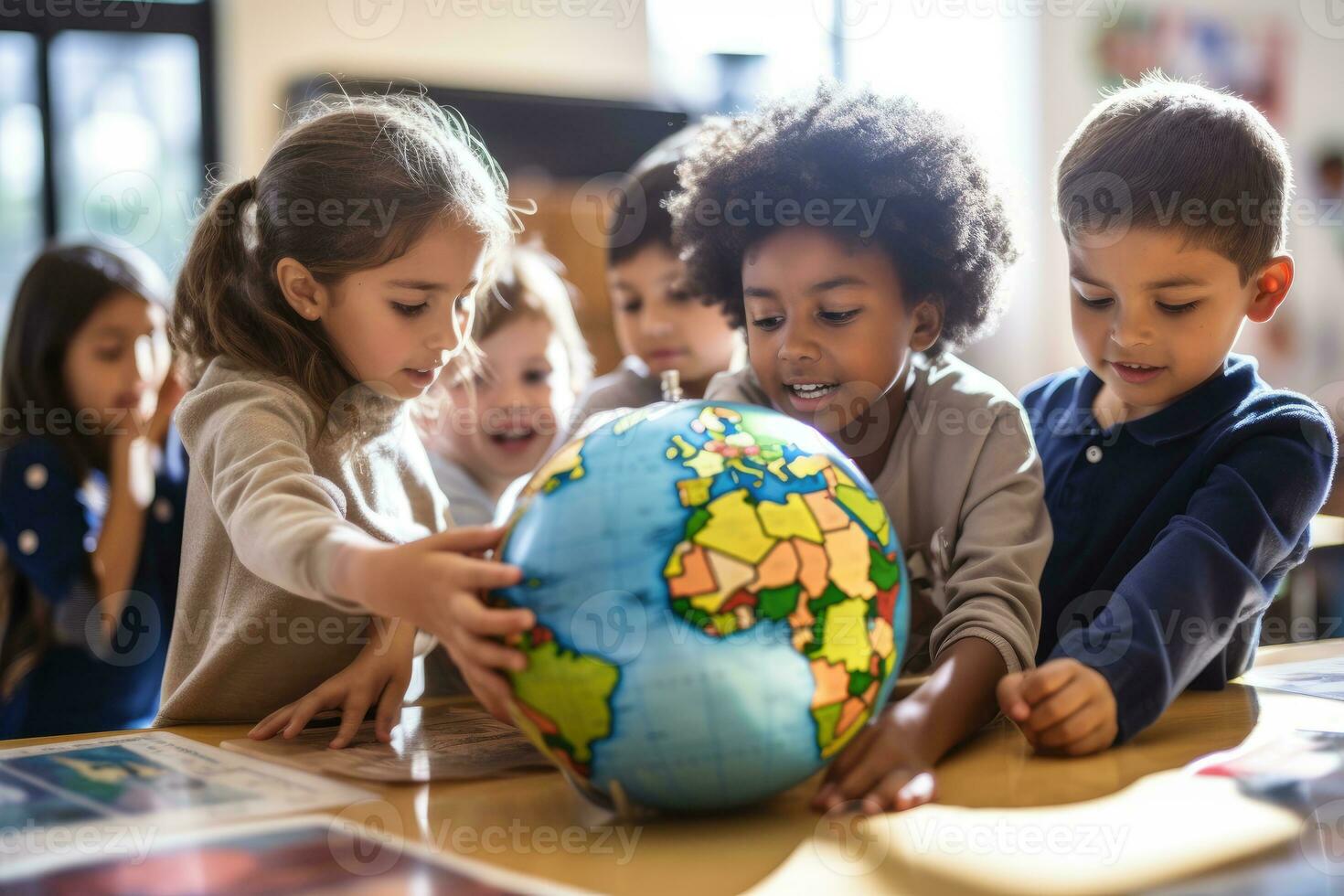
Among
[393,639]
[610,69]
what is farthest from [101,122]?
[393,639]

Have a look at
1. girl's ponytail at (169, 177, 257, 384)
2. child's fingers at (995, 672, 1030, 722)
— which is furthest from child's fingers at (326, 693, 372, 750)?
child's fingers at (995, 672, 1030, 722)

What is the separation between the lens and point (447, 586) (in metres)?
0.94

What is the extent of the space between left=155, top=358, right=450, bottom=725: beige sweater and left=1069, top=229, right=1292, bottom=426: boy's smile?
2.85 feet

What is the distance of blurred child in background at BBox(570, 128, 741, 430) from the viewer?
7.82 feet

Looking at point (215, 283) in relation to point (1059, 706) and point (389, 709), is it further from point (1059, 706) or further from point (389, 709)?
point (1059, 706)

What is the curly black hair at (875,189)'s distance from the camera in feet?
4.80

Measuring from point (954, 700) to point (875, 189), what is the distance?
0.63 metres

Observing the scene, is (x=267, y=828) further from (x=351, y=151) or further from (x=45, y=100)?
(x=45, y=100)

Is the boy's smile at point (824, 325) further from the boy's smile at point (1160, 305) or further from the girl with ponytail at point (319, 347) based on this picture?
the girl with ponytail at point (319, 347)

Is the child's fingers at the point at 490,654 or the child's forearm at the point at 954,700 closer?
the child's fingers at the point at 490,654

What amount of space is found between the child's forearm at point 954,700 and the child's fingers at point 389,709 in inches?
21.6

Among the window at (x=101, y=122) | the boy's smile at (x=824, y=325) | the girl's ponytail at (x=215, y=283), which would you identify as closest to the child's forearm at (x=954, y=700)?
the boy's smile at (x=824, y=325)

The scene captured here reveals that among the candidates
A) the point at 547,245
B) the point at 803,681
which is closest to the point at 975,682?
the point at 803,681

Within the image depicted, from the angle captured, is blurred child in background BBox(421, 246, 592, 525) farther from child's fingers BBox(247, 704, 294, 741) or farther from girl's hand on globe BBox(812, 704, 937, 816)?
girl's hand on globe BBox(812, 704, 937, 816)
